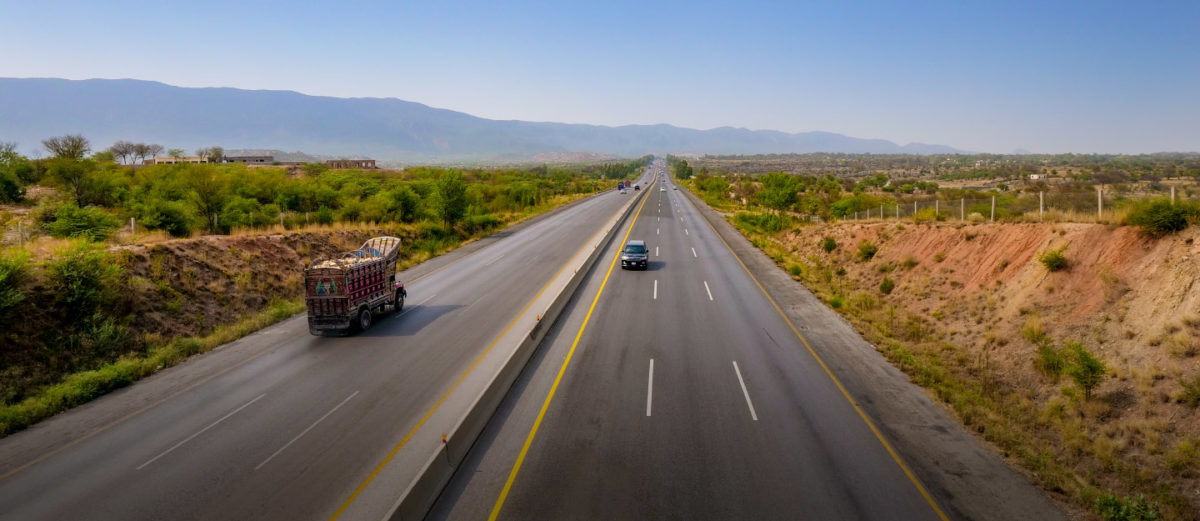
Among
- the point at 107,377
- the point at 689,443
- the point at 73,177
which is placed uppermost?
the point at 73,177

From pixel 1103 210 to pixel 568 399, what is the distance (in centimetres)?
2139

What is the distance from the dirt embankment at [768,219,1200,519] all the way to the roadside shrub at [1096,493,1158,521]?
0.30 metres

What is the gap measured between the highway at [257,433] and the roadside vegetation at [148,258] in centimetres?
180

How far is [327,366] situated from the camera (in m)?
15.6

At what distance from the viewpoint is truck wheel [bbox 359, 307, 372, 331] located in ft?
62.5

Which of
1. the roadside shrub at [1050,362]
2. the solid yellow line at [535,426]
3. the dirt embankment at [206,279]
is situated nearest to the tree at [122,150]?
the dirt embankment at [206,279]

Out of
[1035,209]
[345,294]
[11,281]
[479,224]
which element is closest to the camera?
[11,281]

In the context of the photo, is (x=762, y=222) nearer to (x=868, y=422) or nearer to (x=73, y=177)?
(x=868, y=422)

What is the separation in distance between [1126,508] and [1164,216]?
12138 mm

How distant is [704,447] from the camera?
10.7 m

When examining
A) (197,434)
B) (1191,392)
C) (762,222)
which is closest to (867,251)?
(762,222)

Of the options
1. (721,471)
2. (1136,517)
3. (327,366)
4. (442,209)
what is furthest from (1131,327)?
(442,209)

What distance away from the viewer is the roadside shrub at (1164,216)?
50.9 feet

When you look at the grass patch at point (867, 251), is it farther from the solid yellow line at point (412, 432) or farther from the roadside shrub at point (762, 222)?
the solid yellow line at point (412, 432)
